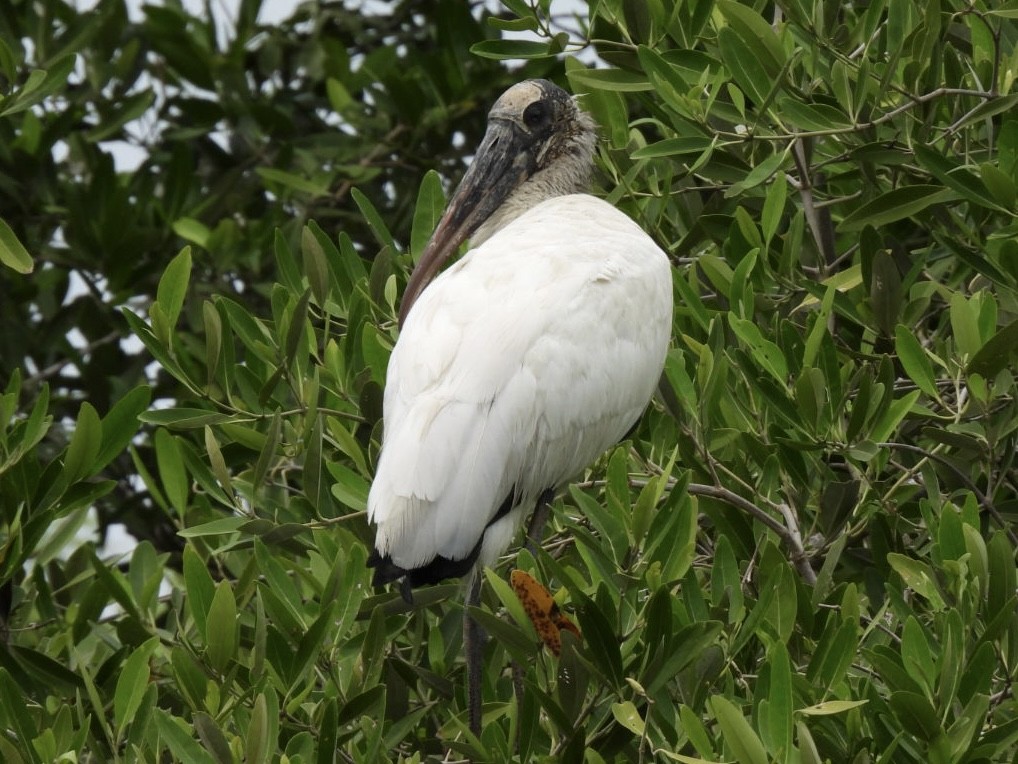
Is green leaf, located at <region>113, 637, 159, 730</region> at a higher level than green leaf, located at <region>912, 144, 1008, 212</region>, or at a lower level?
lower

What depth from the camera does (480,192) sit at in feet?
16.8

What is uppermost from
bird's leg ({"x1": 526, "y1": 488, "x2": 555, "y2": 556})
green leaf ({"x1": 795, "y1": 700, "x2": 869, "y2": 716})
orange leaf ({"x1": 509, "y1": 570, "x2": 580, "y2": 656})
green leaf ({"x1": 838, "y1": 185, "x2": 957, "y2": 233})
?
green leaf ({"x1": 838, "y1": 185, "x2": 957, "y2": 233})

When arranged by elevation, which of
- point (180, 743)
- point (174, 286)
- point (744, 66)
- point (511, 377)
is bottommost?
point (511, 377)

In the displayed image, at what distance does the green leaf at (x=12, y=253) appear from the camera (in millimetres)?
4289

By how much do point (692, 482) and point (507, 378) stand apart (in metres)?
0.51

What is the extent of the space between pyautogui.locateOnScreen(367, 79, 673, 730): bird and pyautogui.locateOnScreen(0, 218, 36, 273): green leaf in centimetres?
96

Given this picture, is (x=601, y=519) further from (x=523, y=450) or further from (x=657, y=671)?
(x=523, y=450)

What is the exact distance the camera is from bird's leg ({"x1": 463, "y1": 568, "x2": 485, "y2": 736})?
377cm

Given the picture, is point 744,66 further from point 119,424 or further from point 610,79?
point 119,424

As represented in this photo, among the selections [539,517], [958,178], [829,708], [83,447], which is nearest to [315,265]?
[83,447]

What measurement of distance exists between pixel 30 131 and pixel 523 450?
2967 mm

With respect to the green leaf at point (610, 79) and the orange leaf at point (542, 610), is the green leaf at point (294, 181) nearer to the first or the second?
the green leaf at point (610, 79)

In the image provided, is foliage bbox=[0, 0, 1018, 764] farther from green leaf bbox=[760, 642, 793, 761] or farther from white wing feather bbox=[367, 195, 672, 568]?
white wing feather bbox=[367, 195, 672, 568]

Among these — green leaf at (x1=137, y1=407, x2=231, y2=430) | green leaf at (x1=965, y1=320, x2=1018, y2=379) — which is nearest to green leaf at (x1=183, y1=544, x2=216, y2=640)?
green leaf at (x1=137, y1=407, x2=231, y2=430)
